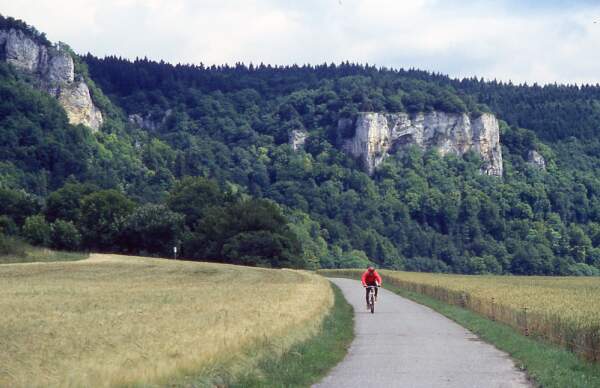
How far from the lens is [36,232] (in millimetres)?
99500

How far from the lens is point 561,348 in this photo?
23953 millimetres

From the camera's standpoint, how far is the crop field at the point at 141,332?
15.9 meters

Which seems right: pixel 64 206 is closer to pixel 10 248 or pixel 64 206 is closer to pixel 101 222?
pixel 101 222

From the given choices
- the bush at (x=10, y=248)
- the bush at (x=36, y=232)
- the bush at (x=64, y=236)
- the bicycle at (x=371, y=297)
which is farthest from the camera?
the bush at (x=64, y=236)

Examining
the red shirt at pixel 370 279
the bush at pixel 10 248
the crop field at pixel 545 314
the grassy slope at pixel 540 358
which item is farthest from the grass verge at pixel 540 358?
the bush at pixel 10 248

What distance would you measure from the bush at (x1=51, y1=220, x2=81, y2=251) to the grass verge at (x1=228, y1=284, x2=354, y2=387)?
2954 inches

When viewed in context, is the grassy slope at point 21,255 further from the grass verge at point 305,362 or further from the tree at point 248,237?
the grass verge at point 305,362

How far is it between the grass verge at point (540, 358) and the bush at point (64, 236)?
7364cm

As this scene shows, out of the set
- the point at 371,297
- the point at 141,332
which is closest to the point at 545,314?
the point at 141,332

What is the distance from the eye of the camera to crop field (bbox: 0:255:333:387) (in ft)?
52.1

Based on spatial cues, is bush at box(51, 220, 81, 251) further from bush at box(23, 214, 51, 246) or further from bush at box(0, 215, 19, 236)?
bush at box(0, 215, 19, 236)

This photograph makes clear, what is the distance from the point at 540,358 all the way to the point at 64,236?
85667mm

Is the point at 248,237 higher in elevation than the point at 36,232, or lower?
higher

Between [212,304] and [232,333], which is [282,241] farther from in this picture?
[232,333]
